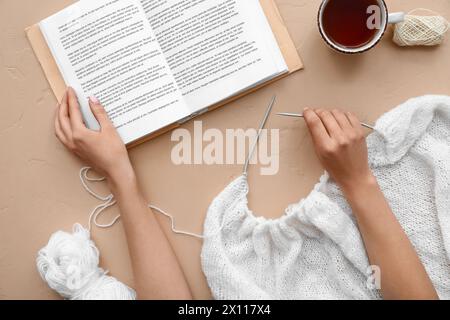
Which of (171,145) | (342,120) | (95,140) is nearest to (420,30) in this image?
(342,120)

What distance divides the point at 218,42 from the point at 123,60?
15 cm

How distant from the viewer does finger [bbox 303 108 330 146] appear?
2.18 ft

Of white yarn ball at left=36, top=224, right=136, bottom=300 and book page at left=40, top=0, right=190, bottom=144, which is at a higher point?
book page at left=40, top=0, right=190, bottom=144

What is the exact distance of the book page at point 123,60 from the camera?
70cm

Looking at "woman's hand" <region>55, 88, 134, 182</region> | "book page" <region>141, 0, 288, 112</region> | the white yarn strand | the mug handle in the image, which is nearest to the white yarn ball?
the white yarn strand

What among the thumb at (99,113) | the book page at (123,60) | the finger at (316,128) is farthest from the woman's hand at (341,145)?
the thumb at (99,113)

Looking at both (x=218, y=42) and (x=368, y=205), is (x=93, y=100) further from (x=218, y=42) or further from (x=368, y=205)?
(x=368, y=205)

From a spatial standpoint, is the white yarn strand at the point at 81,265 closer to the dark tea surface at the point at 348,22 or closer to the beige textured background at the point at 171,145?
the beige textured background at the point at 171,145

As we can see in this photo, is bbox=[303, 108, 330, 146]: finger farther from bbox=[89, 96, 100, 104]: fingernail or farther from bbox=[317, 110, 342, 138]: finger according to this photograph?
bbox=[89, 96, 100, 104]: fingernail

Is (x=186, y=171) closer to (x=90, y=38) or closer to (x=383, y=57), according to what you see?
(x=90, y=38)

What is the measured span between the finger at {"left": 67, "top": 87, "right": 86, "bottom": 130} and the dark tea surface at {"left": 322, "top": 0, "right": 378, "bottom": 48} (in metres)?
0.40

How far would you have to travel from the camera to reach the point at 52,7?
2.35 feet
